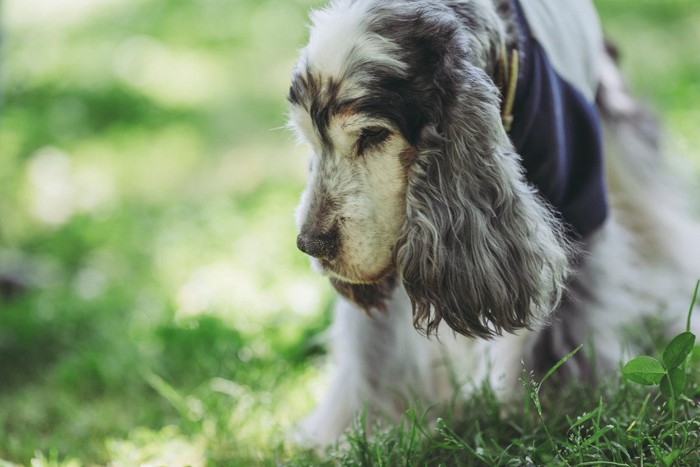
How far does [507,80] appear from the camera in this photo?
236cm

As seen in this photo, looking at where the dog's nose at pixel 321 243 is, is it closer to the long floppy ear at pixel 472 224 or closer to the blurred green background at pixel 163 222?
the long floppy ear at pixel 472 224

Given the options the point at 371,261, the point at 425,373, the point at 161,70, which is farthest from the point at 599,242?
the point at 161,70

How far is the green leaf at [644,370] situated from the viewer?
192 cm

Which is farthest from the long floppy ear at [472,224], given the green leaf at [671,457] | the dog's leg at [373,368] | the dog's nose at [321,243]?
the dog's leg at [373,368]

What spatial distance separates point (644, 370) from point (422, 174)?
27.5 inches

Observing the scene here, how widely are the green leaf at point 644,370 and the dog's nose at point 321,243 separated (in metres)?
0.76

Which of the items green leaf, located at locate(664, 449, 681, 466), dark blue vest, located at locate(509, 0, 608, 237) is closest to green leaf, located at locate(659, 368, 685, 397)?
green leaf, located at locate(664, 449, 681, 466)

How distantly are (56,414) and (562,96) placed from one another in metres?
2.18

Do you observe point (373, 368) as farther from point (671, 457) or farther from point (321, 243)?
point (671, 457)

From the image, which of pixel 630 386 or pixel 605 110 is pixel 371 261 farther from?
pixel 605 110

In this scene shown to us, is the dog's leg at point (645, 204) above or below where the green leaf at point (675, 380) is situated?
below

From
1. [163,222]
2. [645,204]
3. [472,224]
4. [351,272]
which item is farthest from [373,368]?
[163,222]

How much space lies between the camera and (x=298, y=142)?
2383 mm

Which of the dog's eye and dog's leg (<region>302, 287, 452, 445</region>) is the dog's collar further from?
dog's leg (<region>302, 287, 452, 445</region>)
